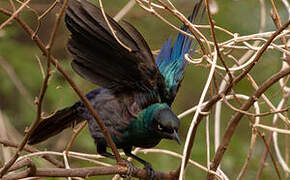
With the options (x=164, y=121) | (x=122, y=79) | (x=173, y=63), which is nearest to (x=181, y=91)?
(x=173, y=63)

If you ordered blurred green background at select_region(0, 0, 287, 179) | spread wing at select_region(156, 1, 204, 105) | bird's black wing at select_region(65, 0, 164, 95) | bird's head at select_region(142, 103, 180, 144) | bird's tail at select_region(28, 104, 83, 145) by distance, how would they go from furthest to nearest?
blurred green background at select_region(0, 0, 287, 179), bird's tail at select_region(28, 104, 83, 145), spread wing at select_region(156, 1, 204, 105), bird's head at select_region(142, 103, 180, 144), bird's black wing at select_region(65, 0, 164, 95)

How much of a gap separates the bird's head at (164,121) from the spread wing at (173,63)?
19 centimetres

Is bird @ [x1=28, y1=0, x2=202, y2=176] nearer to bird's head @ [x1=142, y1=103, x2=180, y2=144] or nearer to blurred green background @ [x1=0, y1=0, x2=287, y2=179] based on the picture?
bird's head @ [x1=142, y1=103, x2=180, y2=144]

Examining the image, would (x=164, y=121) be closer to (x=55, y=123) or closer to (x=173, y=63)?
(x=173, y=63)

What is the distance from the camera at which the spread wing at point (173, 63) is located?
3586 mm

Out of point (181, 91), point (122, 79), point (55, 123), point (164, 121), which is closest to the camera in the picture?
point (164, 121)

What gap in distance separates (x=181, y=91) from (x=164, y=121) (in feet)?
9.79

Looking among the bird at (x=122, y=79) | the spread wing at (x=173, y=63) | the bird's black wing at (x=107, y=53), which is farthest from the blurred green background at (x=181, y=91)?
the bird's black wing at (x=107, y=53)

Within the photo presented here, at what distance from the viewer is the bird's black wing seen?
119 inches

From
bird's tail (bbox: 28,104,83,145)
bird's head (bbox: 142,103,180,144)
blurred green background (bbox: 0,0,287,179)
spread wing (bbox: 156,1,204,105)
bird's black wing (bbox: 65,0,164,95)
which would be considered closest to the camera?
bird's black wing (bbox: 65,0,164,95)

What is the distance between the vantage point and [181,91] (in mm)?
6215

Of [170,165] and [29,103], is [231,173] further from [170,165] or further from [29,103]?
[29,103]

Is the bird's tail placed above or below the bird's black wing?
below

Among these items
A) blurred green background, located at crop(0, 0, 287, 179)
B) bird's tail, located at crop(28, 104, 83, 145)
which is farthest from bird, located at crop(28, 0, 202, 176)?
blurred green background, located at crop(0, 0, 287, 179)
